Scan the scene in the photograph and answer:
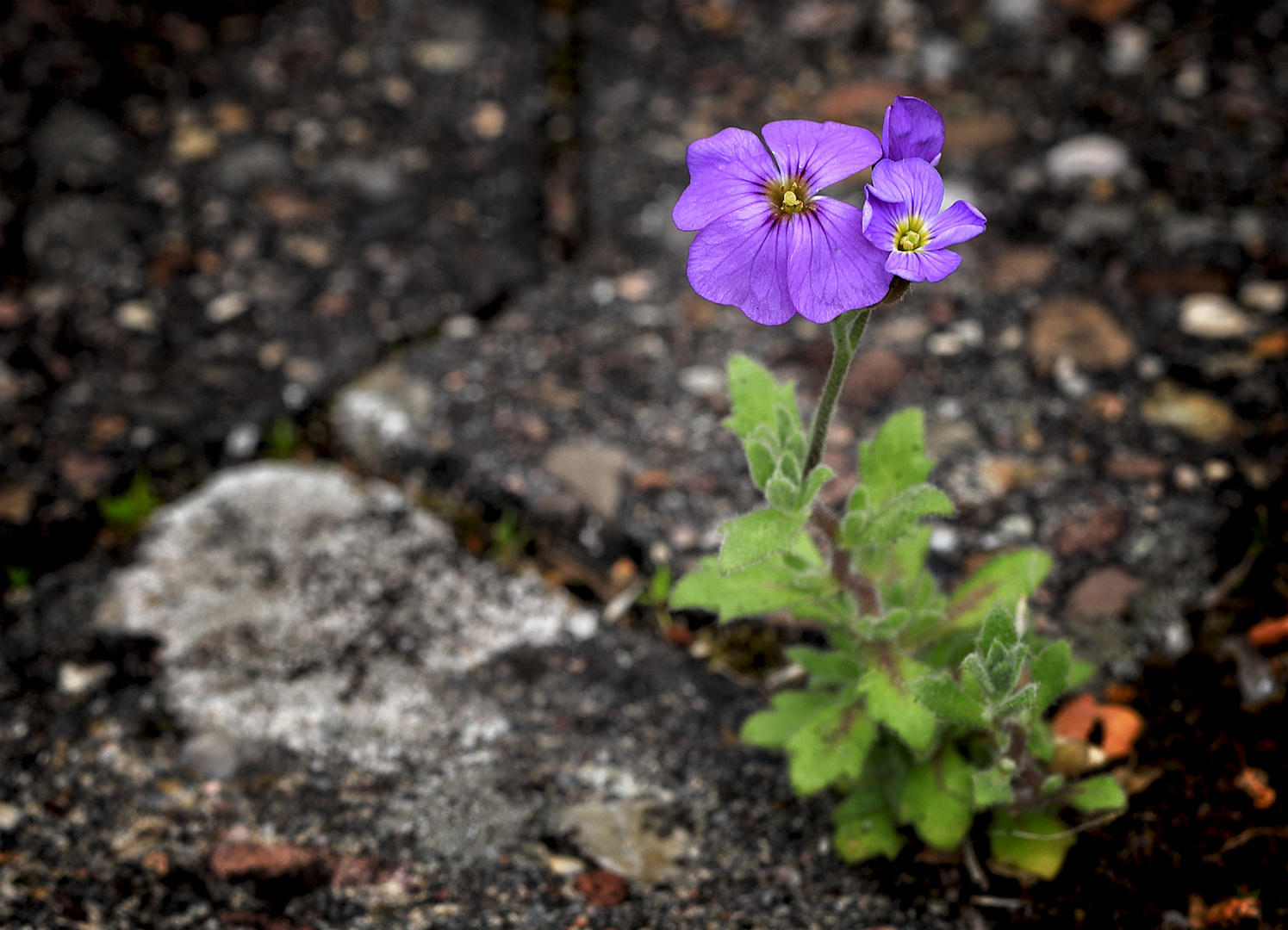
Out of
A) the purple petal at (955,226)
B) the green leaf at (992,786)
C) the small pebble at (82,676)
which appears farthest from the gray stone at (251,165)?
the green leaf at (992,786)

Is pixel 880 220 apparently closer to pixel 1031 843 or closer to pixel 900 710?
pixel 900 710

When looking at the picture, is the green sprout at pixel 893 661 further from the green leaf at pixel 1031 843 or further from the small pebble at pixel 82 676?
the small pebble at pixel 82 676

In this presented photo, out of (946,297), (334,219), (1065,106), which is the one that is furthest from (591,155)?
(1065,106)

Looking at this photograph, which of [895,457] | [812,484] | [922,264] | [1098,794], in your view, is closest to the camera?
[922,264]

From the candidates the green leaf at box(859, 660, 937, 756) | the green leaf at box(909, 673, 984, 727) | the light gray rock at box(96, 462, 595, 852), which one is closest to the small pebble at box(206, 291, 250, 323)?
the light gray rock at box(96, 462, 595, 852)

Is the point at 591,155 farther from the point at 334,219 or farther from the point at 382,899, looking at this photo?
the point at 382,899

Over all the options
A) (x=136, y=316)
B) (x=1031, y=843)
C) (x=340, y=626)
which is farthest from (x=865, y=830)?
(x=136, y=316)
